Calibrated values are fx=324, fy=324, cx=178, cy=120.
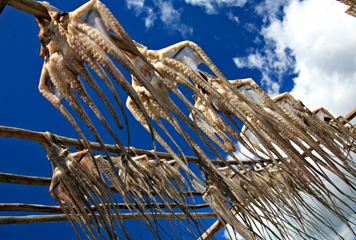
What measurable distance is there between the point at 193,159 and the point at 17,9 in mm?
2683

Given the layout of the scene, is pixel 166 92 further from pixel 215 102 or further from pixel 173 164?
pixel 173 164

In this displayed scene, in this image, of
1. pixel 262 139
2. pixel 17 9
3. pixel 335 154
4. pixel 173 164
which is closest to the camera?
pixel 17 9

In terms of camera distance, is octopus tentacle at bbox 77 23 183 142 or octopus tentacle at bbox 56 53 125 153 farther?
octopus tentacle at bbox 56 53 125 153

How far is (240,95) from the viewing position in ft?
6.49

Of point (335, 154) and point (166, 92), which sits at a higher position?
point (166, 92)

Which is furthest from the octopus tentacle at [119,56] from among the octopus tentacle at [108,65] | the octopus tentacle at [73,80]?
the octopus tentacle at [73,80]

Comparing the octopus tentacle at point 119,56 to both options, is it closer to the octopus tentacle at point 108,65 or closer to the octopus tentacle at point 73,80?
the octopus tentacle at point 108,65

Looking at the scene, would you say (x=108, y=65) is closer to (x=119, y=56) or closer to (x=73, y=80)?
(x=119, y=56)

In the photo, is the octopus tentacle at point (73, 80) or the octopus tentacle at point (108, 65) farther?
the octopus tentacle at point (73, 80)

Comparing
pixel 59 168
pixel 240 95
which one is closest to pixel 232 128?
pixel 240 95

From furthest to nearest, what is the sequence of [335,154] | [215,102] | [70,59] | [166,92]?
1. [215,102]
2. [335,154]
3. [166,92]
4. [70,59]

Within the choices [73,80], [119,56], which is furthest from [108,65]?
[73,80]

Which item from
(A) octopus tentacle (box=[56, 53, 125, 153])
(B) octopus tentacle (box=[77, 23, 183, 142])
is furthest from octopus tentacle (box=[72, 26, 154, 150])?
(A) octopus tentacle (box=[56, 53, 125, 153])

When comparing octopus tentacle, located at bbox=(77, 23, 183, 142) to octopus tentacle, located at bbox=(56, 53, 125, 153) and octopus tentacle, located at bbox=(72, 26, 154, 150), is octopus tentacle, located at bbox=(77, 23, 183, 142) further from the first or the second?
octopus tentacle, located at bbox=(56, 53, 125, 153)
